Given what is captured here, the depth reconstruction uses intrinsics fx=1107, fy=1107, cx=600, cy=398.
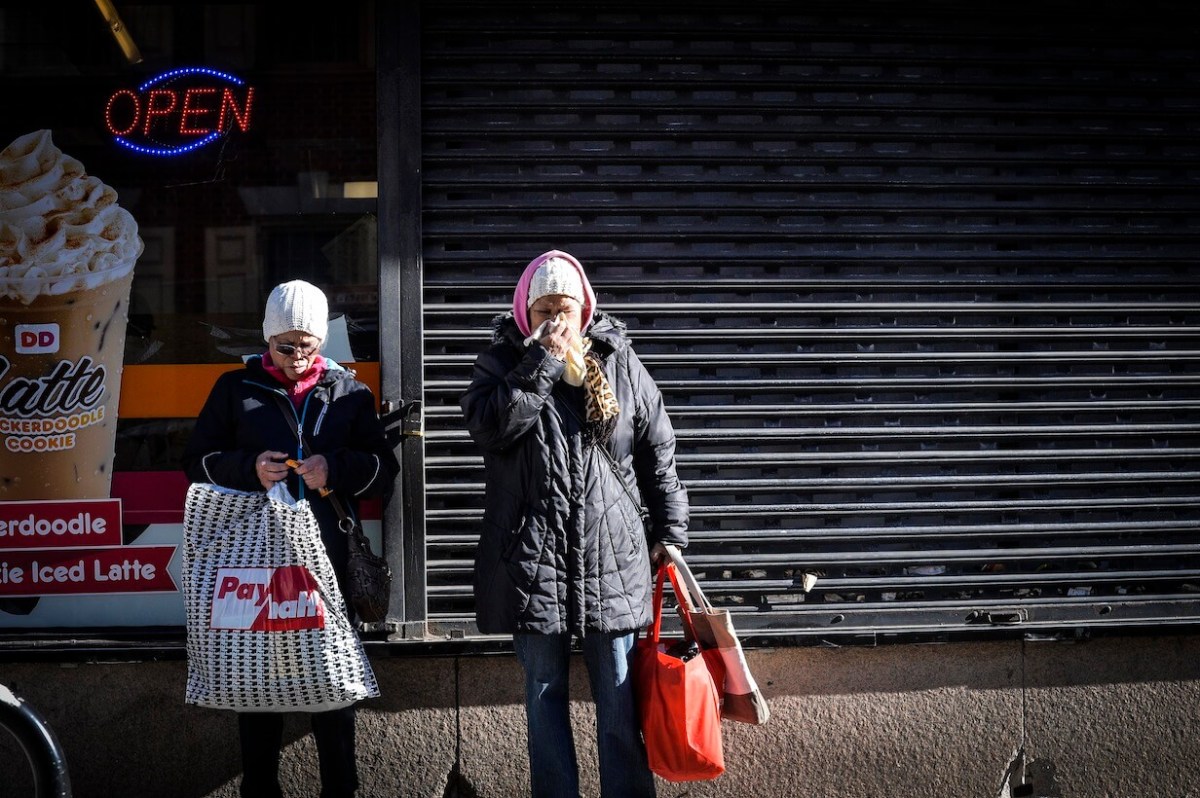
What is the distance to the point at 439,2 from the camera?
186 inches

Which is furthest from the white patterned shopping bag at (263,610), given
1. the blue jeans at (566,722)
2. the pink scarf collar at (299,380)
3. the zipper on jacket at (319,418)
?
the blue jeans at (566,722)

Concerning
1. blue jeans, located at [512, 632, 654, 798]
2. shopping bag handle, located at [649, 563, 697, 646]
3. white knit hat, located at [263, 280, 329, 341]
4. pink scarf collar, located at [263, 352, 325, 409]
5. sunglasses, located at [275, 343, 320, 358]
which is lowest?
blue jeans, located at [512, 632, 654, 798]

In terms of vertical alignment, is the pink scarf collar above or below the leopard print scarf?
above

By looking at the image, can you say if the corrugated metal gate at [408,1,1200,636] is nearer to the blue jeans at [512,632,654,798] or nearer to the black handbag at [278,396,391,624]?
the black handbag at [278,396,391,624]

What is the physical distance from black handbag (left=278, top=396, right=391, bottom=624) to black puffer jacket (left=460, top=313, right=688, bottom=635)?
0.37 meters

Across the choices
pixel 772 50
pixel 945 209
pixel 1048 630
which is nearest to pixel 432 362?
pixel 772 50

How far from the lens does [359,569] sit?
12.5 ft

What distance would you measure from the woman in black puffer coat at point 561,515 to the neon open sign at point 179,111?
1.75m

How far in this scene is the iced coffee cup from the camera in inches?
175

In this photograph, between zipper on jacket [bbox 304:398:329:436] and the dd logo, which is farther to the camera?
the dd logo

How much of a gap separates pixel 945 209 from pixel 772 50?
1038 mm

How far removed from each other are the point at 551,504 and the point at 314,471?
825mm

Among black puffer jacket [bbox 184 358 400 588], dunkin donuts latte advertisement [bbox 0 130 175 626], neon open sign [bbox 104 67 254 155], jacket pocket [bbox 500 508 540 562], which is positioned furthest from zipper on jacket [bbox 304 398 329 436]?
neon open sign [bbox 104 67 254 155]

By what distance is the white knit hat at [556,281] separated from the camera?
3.73 metres
